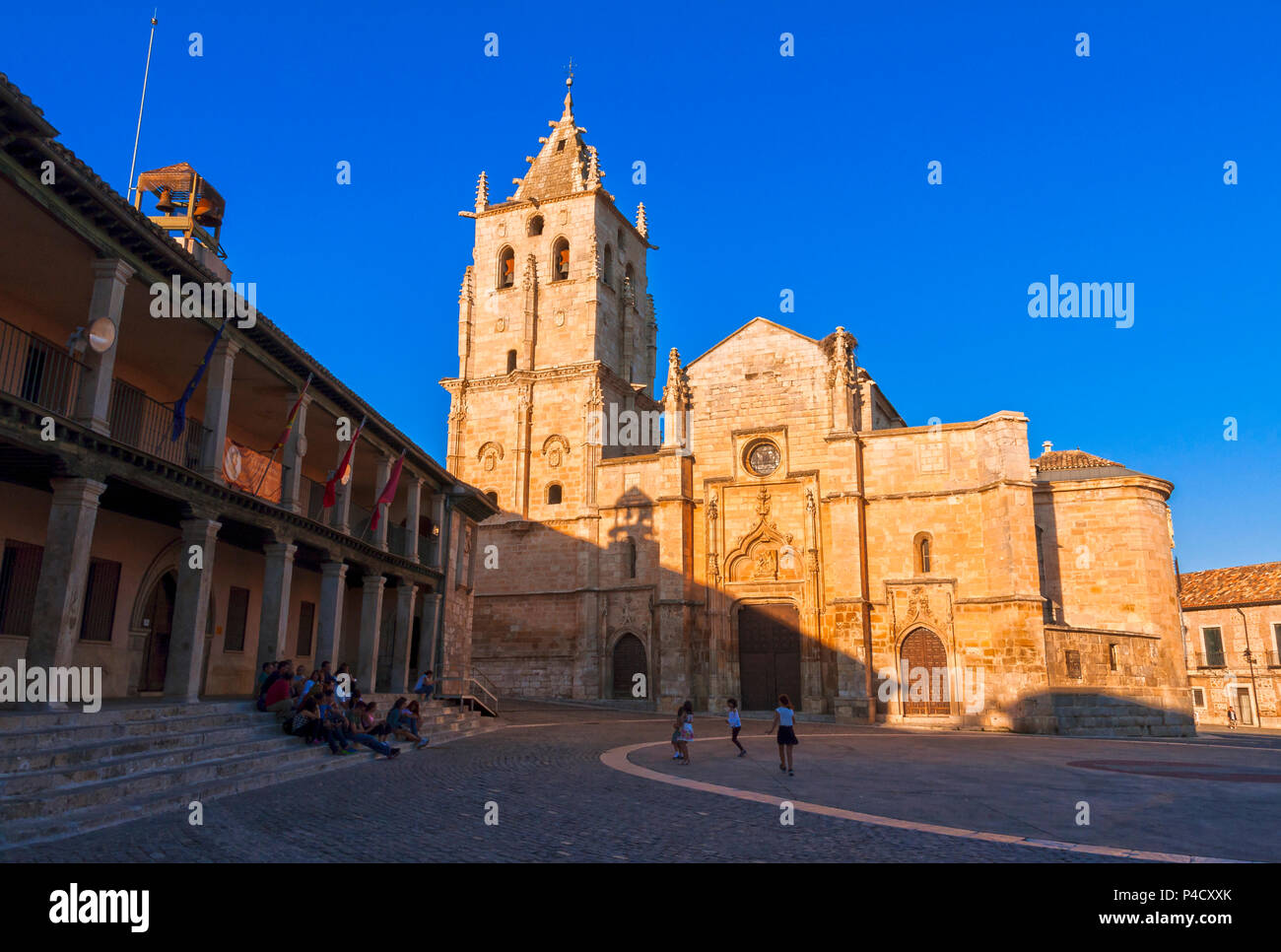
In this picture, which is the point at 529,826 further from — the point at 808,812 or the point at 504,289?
the point at 504,289

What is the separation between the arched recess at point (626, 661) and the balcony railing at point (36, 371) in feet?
80.7

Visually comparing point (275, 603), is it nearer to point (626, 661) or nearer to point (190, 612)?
point (190, 612)

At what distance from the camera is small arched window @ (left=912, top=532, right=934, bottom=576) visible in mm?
32312

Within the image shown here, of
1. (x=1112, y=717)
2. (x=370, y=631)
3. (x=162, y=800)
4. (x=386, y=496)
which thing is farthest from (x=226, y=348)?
(x=1112, y=717)

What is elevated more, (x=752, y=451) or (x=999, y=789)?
(x=752, y=451)

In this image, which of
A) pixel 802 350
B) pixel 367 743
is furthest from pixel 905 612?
pixel 367 743

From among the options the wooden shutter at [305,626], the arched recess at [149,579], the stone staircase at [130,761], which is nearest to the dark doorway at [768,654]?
the wooden shutter at [305,626]

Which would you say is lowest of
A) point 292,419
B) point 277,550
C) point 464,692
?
point 464,692

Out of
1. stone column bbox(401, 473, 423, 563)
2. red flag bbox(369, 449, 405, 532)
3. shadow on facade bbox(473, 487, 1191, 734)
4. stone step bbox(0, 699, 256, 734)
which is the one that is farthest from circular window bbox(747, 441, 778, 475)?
stone step bbox(0, 699, 256, 734)

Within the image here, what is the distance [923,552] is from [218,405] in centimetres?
2581

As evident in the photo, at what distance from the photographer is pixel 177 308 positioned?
568 inches

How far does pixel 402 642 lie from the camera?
76.3 feet

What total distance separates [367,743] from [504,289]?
31920 millimetres

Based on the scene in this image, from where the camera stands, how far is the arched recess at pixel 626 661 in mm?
35812
